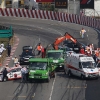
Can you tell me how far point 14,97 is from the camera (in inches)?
1340

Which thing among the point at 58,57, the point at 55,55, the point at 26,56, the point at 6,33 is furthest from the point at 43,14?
the point at 58,57

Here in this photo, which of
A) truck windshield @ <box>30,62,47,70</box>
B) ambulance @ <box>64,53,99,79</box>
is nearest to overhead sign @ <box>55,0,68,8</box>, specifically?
ambulance @ <box>64,53,99,79</box>

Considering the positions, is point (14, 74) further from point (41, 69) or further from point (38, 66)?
point (41, 69)

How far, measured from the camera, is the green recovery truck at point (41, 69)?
38.2m

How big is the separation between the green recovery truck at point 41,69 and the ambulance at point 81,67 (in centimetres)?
176

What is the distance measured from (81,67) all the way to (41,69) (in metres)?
3.51

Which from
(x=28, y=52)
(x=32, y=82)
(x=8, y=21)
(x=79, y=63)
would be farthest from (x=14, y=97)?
(x=8, y=21)

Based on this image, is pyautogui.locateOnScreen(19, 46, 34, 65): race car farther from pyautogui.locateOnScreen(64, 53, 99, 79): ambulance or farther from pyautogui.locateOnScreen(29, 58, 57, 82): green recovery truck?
pyautogui.locateOnScreen(29, 58, 57, 82): green recovery truck

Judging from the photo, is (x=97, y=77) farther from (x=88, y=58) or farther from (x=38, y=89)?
(x=38, y=89)

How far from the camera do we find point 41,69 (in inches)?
1522

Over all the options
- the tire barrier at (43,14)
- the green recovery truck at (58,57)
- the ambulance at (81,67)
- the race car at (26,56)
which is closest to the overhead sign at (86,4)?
the tire barrier at (43,14)

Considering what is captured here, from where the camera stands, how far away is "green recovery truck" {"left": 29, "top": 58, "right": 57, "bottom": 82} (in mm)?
38156

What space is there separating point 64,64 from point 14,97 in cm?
965

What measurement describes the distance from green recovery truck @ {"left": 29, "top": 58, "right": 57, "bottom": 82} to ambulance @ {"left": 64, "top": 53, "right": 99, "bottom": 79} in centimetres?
176
